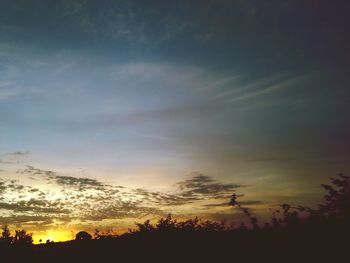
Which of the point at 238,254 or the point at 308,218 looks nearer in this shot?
the point at 238,254

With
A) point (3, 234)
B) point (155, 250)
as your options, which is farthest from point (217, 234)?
point (3, 234)

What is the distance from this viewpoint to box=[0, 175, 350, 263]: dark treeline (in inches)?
341

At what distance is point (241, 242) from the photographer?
10.2 m

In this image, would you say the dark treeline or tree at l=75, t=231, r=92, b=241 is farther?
tree at l=75, t=231, r=92, b=241

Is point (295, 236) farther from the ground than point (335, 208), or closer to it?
closer to it

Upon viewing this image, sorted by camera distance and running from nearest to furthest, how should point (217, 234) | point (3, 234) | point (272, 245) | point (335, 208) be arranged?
point (272, 245)
point (335, 208)
point (217, 234)
point (3, 234)

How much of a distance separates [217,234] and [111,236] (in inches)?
219

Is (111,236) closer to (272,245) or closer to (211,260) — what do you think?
(211,260)

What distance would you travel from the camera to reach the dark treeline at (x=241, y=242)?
8673 millimetres

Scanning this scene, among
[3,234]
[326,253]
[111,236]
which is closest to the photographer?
[326,253]

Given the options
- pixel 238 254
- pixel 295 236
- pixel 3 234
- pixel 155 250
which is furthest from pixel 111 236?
pixel 3 234

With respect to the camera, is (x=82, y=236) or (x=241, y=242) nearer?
(x=241, y=242)

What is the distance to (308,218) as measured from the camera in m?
10.3

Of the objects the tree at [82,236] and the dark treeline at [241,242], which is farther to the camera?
the tree at [82,236]
